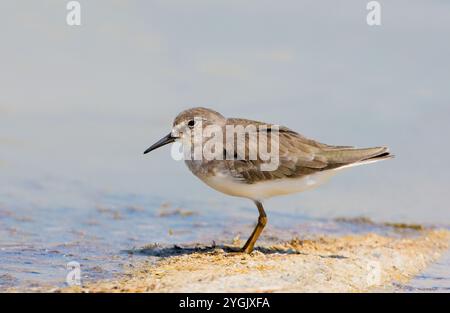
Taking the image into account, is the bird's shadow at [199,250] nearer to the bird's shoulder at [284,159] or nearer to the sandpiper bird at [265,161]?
the sandpiper bird at [265,161]

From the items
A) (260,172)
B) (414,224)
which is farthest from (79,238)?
(414,224)

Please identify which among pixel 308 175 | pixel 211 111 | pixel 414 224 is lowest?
pixel 414 224

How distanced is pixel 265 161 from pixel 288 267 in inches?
52.3

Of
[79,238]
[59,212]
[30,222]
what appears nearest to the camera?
[79,238]

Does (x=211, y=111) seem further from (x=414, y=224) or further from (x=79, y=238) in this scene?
(x=414, y=224)

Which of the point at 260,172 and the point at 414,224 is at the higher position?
the point at 260,172

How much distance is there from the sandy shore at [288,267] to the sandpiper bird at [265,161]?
69cm

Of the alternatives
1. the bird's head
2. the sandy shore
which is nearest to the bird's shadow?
the sandy shore

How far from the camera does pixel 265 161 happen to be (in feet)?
29.3

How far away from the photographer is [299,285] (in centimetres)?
744

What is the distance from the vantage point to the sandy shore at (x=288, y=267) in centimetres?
730

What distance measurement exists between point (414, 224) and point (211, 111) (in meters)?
4.71

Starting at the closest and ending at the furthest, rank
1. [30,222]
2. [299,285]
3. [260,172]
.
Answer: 1. [299,285]
2. [260,172]
3. [30,222]

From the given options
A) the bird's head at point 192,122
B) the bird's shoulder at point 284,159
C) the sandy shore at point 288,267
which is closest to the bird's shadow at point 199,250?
the sandy shore at point 288,267
